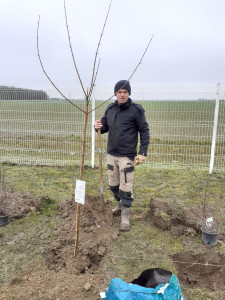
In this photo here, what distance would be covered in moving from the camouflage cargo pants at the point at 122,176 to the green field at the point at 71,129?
9.11 feet

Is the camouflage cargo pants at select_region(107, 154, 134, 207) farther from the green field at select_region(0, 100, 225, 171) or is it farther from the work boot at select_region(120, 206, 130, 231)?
the green field at select_region(0, 100, 225, 171)

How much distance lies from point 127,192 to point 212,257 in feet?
4.23

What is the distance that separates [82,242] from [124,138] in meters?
1.39

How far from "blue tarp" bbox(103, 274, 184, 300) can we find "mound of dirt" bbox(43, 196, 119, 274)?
33.1 inches

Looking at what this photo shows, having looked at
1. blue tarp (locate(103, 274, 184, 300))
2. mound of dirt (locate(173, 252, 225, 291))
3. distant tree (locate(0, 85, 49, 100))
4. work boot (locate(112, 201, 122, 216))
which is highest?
distant tree (locate(0, 85, 49, 100))

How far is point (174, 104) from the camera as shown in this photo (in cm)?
616

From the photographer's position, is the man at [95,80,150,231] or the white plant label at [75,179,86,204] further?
the man at [95,80,150,231]

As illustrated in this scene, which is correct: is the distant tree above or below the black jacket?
above

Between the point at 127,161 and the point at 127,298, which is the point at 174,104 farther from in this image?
the point at 127,298

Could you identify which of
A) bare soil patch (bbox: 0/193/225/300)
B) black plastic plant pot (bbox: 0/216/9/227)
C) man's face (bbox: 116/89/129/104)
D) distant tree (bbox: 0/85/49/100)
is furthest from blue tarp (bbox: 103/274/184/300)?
distant tree (bbox: 0/85/49/100)

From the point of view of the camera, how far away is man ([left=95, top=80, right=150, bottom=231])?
3426 mm

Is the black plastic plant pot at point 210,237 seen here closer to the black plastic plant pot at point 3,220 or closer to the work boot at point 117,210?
the work boot at point 117,210

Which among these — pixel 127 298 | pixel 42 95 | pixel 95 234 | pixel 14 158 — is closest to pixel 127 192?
pixel 95 234

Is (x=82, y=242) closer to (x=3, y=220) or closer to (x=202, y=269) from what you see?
(x=3, y=220)
